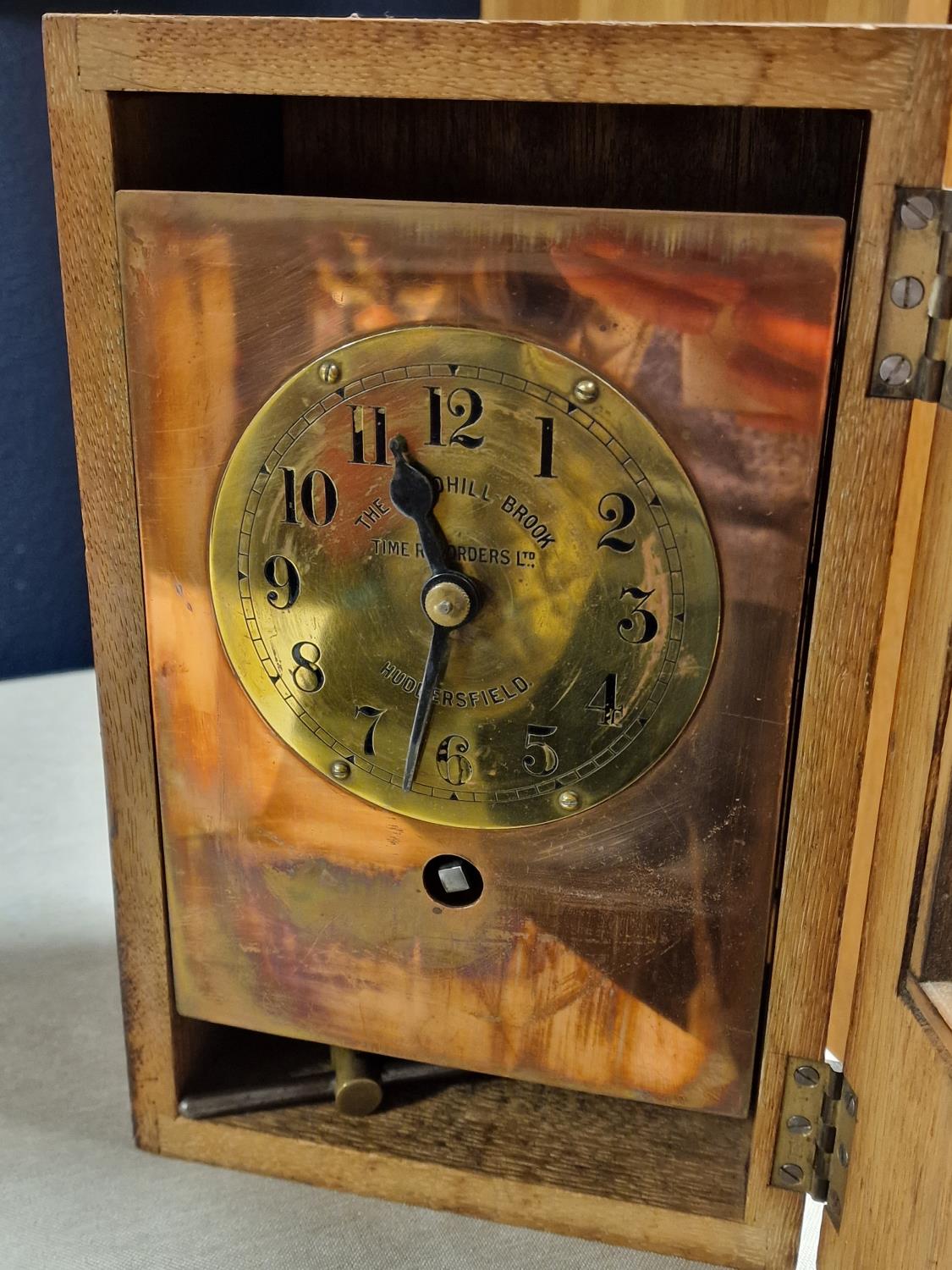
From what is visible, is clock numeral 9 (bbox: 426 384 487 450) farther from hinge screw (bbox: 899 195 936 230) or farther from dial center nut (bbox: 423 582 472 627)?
hinge screw (bbox: 899 195 936 230)

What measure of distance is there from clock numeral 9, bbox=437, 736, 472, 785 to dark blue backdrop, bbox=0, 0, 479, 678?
55.6 inches

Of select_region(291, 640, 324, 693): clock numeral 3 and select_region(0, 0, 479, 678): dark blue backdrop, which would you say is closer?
select_region(291, 640, 324, 693): clock numeral 3

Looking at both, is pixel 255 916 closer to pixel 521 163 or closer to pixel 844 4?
pixel 521 163

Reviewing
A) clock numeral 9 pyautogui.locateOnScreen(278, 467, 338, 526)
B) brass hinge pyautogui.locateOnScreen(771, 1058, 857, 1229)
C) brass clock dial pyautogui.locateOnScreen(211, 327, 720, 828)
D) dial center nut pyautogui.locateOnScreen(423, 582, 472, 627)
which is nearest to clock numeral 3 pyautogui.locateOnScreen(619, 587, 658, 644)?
brass clock dial pyautogui.locateOnScreen(211, 327, 720, 828)

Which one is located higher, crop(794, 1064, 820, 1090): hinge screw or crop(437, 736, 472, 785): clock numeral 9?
crop(437, 736, 472, 785): clock numeral 9

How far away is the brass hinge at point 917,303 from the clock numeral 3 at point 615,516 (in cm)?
17

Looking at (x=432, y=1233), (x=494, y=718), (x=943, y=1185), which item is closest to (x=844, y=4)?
(x=494, y=718)

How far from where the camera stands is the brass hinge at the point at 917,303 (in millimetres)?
732

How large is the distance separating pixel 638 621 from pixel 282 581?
250 mm

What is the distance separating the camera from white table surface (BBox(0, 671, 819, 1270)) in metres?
0.96

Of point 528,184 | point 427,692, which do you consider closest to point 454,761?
point 427,692

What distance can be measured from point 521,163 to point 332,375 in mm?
341

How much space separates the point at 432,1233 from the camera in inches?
39.4

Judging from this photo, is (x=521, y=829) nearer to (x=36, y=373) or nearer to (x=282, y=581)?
(x=282, y=581)
